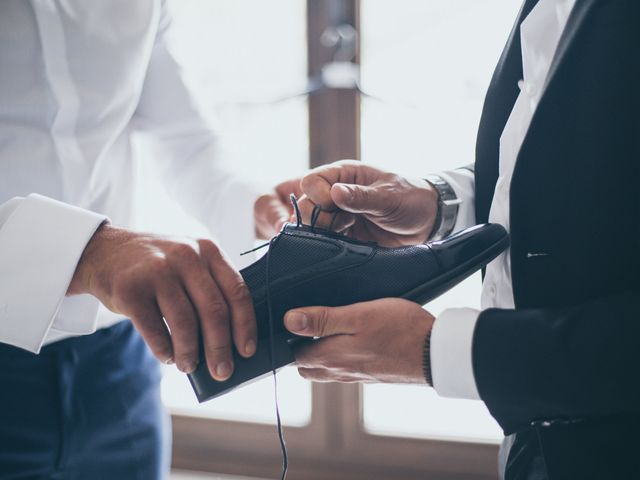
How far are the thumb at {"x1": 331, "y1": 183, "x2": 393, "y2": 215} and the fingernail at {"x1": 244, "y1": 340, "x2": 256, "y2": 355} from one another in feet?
0.80

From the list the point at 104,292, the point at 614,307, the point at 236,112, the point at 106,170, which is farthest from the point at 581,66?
the point at 236,112

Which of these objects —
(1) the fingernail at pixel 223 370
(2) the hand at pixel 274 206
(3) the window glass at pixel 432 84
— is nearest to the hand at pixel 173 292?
(1) the fingernail at pixel 223 370

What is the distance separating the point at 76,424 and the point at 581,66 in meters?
0.80

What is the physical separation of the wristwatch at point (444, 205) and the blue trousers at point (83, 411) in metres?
0.52

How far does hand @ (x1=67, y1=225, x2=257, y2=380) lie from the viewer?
24.5 inches

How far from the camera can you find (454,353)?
718mm

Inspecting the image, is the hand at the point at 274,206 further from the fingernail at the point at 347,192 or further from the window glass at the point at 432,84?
the window glass at the point at 432,84

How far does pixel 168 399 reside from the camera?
2346 mm

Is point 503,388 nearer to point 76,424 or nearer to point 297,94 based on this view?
point 76,424

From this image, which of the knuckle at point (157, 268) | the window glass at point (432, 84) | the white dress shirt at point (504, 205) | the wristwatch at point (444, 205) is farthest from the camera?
the window glass at point (432, 84)

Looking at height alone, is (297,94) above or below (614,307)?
above

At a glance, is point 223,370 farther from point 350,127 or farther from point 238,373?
point 350,127

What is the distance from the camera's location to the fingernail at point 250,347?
2.25 ft

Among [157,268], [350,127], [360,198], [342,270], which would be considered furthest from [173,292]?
[350,127]
